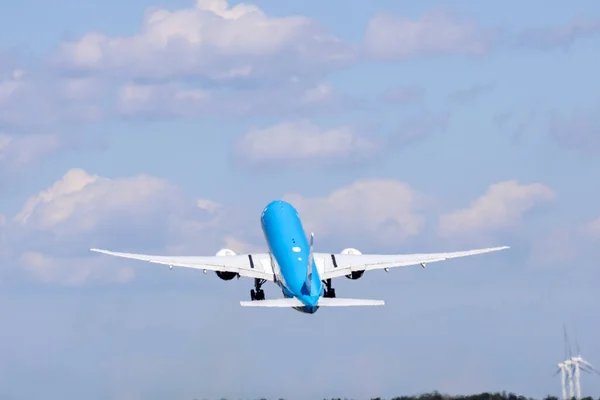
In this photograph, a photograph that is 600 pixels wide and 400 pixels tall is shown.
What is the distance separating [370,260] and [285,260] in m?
12.6

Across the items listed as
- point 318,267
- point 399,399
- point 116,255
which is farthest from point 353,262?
point 399,399

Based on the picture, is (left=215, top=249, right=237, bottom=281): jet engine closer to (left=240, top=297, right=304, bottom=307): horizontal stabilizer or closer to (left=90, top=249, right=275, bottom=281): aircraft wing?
(left=90, top=249, right=275, bottom=281): aircraft wing

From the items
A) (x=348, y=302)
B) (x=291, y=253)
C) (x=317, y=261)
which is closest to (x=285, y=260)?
(x=291, y=253)

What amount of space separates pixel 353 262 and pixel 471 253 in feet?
42.4

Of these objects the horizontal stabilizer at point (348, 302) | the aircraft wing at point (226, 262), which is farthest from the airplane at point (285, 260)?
the horizontal stabilizer at point (348, 302)

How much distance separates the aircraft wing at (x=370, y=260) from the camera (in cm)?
14962

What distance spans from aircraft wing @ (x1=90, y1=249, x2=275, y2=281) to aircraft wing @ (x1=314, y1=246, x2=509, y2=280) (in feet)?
18.7

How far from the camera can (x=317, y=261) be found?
151 meters

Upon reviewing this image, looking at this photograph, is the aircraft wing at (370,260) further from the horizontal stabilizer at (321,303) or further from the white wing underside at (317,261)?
the horizontal stabilizer at (321,303)

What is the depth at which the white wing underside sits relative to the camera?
149250 mm

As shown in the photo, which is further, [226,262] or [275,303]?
[226,262]

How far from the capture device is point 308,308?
13412 centimetres

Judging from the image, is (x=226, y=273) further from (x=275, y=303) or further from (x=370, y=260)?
(x=275, y=303)

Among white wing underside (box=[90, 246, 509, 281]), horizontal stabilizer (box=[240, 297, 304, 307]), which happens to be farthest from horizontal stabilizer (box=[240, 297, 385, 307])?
white wing underside (box=[90, 246, 509, 281])
